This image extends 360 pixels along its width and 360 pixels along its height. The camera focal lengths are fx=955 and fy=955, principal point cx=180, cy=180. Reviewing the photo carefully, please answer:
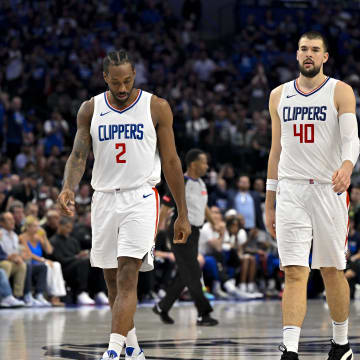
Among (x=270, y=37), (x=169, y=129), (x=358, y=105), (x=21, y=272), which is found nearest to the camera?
(x=169, y=129)

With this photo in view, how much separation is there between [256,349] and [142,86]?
51.0 ft

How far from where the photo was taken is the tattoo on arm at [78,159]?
6.83 m

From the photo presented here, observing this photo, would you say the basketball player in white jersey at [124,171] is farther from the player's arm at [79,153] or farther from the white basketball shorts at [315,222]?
the white basketball shorts at [315,222]

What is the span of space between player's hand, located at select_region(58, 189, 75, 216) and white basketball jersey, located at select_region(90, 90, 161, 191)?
0.27 metres

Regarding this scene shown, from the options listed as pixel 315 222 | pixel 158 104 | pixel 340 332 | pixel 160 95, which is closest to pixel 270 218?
pixel 315 222

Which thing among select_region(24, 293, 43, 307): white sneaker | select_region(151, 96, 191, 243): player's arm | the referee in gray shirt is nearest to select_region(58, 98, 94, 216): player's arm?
select_region(151, 96, 191, 243): player's arm

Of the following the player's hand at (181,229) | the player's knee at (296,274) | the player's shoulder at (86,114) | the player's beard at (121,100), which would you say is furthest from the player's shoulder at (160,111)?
the player's knee at (296,274)

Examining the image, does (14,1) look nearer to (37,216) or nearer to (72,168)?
(37,216)

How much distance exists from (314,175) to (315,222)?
34 centimetres

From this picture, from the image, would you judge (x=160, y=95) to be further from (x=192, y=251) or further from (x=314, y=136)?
(x=314, y=136)

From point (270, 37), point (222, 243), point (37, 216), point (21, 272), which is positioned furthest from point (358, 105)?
point (21, 272)

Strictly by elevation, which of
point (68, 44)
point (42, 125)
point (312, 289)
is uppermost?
point (68, 44)

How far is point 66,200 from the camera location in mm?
6590

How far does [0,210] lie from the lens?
633 inches
